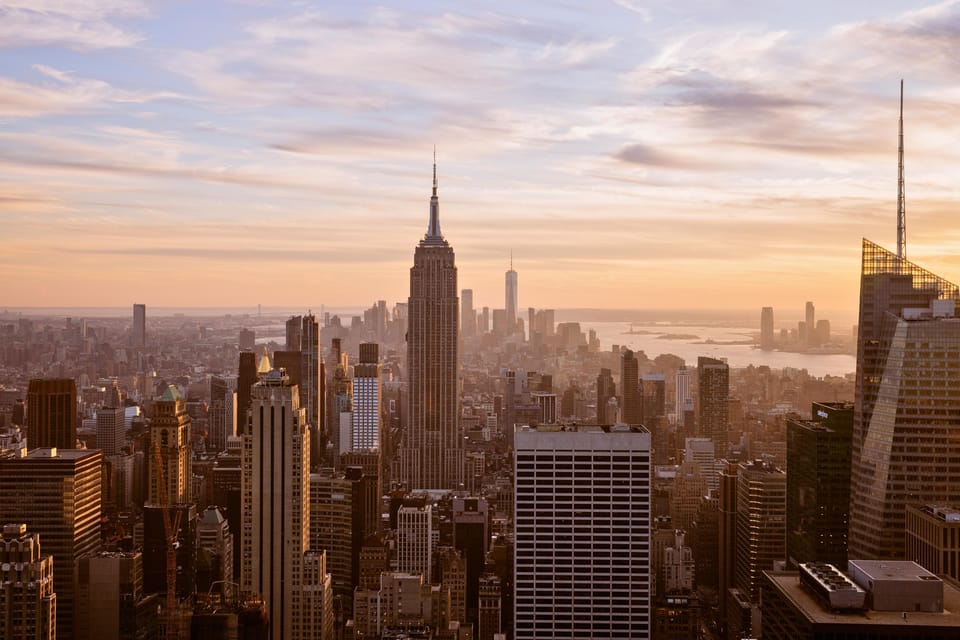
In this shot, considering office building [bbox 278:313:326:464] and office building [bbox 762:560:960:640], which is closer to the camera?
office building [bbox 762:560:960:640]

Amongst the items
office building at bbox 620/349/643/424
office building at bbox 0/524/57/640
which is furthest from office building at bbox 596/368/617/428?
office building at bbox 0/524/57/640

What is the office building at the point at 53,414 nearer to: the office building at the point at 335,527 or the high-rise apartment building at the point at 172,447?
the high-rise apartment building at the point at 172,447

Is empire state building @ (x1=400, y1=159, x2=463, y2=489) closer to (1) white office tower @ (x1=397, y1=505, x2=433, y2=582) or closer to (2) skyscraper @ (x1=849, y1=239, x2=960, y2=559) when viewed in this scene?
(1) white office tower @ (x1=397, y1=505, x2=433, y2=582)

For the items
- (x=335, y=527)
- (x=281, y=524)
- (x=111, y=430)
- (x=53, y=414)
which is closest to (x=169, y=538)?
(x=335, y=527)

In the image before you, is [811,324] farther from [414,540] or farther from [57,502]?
[57,502]

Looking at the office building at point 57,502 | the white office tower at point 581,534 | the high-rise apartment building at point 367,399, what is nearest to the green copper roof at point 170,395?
the office building at point 57,502

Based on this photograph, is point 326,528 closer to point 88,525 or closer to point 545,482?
point 88,525
